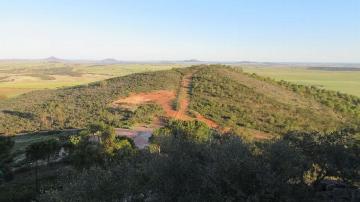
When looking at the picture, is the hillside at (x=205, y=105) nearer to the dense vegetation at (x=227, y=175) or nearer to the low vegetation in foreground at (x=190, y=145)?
the low vegetation in foreground at (x=190, y=145)

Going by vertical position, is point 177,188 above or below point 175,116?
above

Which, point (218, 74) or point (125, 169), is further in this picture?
point (218, 74)

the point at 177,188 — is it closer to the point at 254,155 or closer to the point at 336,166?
the point at 254,155

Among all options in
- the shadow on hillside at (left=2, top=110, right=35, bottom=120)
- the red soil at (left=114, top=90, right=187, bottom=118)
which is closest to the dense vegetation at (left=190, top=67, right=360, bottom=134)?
the red soil at (left=114, top=90, right=187, bottom=118)

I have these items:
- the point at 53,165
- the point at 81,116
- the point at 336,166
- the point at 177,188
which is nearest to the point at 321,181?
the point at 336,166

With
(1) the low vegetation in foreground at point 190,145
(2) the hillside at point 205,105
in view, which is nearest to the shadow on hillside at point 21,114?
(2) the hillside at point 205,105

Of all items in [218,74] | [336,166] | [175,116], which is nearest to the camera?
[336,166]

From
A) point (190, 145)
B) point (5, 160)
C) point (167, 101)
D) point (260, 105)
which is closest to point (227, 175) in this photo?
point (190, 145)
